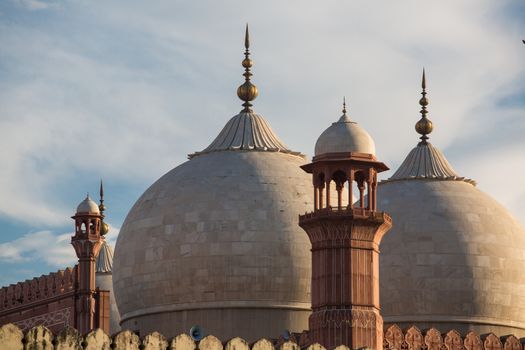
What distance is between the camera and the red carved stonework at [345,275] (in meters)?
37.4

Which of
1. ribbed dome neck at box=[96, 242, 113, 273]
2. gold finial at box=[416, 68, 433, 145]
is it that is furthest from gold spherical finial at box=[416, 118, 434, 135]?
ribbed dome neck at box=[96, 242, 113, 273]

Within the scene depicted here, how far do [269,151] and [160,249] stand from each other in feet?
13.2

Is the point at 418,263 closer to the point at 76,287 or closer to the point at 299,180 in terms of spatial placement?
the point at 299,180

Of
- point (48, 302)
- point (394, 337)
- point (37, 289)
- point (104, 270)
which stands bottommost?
point (394, 337)

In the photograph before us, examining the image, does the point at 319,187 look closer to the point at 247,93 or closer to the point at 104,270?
the point at 247,93

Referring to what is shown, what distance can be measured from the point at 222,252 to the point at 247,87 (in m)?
6.45

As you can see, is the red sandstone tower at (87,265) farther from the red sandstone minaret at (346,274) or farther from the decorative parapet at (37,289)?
the red sandstone minaret at (346,274)

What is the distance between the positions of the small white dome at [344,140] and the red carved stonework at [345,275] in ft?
4.81

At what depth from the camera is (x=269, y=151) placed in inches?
1829

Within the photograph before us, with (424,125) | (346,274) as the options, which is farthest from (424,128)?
(346,274)

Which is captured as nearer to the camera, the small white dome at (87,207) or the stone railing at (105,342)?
the stone railing at (105,342)

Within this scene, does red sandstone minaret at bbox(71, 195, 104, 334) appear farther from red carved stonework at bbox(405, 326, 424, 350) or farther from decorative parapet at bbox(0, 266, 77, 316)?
red carved stonework at bbox(405, 326, 424, 350)

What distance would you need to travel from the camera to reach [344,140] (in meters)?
39.2

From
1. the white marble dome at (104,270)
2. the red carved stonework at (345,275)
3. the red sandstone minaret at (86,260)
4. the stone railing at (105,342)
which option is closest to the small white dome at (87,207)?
the red sandstone minaret at (86,260)
